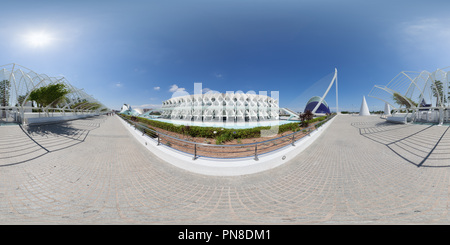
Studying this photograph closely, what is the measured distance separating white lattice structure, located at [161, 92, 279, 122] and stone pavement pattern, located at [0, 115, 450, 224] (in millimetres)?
29187

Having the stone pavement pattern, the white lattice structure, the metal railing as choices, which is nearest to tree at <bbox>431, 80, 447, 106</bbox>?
the stone pavement pattern

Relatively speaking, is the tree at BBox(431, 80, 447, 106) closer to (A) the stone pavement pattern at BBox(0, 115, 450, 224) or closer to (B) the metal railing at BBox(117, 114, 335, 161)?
(A) the stone pavement pattern at BBox(0, 115, 450, 224)

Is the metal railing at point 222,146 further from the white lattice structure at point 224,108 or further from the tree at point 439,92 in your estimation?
the white lattice structure at point 224,108

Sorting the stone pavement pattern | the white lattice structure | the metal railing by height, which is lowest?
the stone pavement pattern

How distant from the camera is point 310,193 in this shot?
3285 millimetres

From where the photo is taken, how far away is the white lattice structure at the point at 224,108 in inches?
1385

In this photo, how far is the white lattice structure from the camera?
3519cm

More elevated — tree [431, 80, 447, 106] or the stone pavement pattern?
tree [431, 80, 447, 106]

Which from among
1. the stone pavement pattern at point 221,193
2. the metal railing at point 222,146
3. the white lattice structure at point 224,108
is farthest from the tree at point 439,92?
the white lattice structure at point 224,108

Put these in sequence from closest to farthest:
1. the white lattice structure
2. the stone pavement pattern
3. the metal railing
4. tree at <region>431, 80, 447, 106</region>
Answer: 1. the stone pavement pattern
2. the metal railing
3. tree at <region>431, 80, 447, 106</region>
4. the white lattice structure

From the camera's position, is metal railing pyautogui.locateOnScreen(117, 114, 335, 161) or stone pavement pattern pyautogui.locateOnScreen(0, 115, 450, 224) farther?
metal railing pyautogui.locateOnScreen(117, 114, 335, 161)

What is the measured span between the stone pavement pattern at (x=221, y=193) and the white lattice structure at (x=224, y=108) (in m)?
29.2

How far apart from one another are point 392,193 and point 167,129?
1317 centimetres

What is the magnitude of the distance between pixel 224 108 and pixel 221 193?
32316 millimetres
